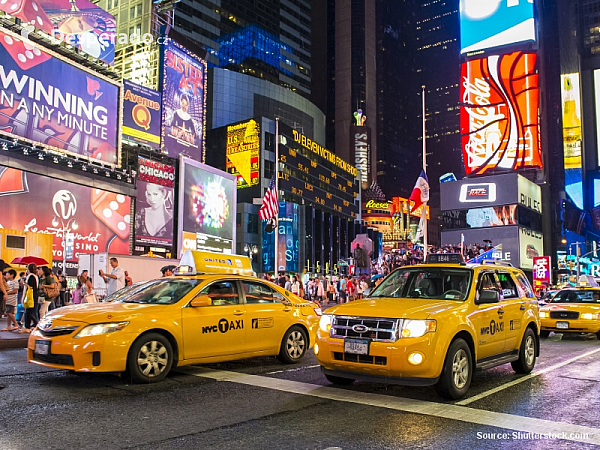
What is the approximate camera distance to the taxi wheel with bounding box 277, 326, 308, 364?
376 inches

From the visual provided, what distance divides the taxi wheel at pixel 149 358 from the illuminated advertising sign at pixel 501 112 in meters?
82.7

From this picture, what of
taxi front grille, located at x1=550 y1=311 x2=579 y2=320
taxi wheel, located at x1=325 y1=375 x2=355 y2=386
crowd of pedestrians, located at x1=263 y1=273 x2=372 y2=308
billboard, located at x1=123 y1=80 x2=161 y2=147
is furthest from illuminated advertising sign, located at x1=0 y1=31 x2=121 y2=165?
taxi wheel, located at x1=325 y1=375 x2=355 y2=386

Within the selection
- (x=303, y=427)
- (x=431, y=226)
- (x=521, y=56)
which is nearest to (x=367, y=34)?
(x=431, y=226)

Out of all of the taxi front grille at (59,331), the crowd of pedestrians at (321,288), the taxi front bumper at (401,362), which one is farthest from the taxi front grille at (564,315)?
the crowd of pedestrians at (321,288)

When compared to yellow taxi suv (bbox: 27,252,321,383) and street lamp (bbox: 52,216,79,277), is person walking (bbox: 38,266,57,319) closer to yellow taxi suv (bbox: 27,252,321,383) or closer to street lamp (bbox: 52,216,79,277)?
yellow taxi suv (bbox: 27,252,321,383)

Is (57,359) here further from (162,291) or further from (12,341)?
(12,341)

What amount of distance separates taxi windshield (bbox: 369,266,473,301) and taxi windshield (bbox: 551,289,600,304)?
9376 mm

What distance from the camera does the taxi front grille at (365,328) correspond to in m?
6.61

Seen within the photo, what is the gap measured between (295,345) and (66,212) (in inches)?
1210

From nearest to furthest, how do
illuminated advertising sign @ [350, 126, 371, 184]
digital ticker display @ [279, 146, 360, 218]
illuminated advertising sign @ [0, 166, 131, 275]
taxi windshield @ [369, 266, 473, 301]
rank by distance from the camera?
taxi windshield @ [369, 266, 473, 301]
illuminated advertising sign @ [0, 166, 131, 275]
digital ticker display @ [279, 146, 360, 218]
illuminated advertising sign @ [350, 126, 371, 184]

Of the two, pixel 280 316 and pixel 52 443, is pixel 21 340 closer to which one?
pixel 280 316

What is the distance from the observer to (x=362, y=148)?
6043 inches

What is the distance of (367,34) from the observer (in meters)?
166

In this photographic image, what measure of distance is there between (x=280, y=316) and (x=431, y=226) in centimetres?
17602
